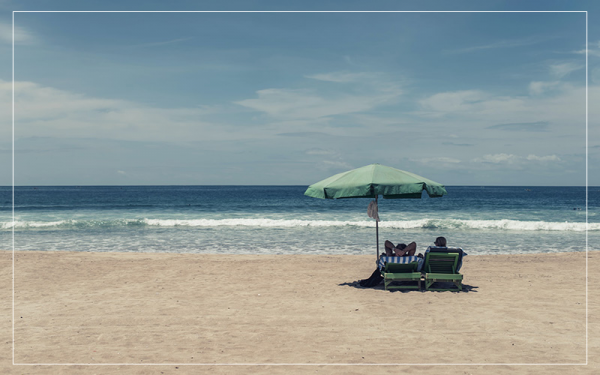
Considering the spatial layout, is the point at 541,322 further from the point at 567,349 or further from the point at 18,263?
the point at 18,263

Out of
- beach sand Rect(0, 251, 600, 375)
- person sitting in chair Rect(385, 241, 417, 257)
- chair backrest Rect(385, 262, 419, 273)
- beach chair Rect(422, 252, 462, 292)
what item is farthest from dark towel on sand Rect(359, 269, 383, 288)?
beach chair Rect(422, 252, 462, 292)

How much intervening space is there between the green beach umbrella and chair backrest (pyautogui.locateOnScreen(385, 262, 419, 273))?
1.45 meters

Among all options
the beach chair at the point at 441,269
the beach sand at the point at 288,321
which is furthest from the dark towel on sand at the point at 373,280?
the beach chair at the point at 441,269

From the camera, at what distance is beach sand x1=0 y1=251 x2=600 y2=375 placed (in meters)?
5.00

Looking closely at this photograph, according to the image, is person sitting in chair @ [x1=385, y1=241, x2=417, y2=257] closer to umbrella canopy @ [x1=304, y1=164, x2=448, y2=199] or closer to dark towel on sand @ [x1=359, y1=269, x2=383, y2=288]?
dark towel on sand @ [x1=359, y1=269, x2=383, y2=288]

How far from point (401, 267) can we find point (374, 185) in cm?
216

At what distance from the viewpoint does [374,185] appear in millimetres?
7723

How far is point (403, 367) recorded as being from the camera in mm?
4770

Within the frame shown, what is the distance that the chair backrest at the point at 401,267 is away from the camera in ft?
28.7

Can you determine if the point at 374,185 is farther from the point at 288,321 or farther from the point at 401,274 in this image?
the point at 288,321

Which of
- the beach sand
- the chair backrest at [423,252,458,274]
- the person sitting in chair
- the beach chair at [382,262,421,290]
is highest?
the person sitting in chair

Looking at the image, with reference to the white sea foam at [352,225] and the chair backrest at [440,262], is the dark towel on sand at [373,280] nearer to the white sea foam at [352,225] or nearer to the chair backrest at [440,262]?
the chair backrest at [440,262]

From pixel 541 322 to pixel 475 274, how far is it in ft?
14.1

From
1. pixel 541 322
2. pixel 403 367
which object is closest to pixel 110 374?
pixel 403 367
